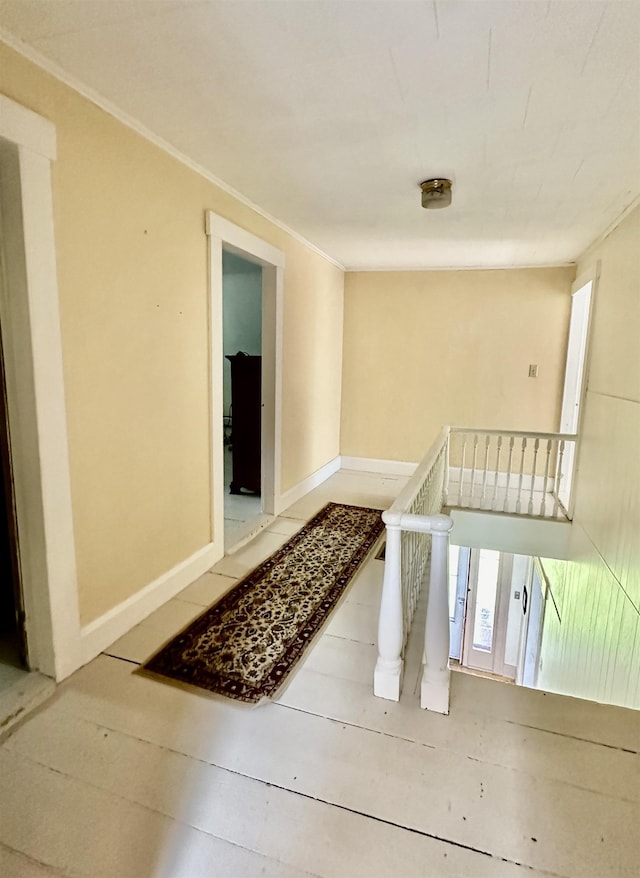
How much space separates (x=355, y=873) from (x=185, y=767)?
0.60 metres

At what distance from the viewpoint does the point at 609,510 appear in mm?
2805

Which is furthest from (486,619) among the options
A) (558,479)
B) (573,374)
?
(573,374)

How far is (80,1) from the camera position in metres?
1.31

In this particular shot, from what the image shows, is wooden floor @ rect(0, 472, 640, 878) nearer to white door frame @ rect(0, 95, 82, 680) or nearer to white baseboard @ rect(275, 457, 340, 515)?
white door frame @ rect(0, 95, 82, 680)

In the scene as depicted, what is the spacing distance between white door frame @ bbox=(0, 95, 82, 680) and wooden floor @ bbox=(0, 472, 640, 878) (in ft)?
0.91

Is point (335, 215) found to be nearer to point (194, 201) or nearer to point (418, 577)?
point (194, 201)

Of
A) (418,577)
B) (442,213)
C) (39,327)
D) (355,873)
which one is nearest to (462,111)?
(442,213)

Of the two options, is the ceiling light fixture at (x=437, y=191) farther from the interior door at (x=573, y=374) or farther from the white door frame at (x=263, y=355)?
the interior door at (x=573, y=374)

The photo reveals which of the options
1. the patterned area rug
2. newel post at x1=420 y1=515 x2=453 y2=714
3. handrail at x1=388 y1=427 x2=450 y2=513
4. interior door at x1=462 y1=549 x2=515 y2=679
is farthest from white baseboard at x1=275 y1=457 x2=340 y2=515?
interior door at x1=462 y1=549 x2=515 y2=679

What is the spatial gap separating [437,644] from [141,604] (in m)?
1.44

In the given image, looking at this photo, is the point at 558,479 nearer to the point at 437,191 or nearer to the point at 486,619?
the point at 437,191

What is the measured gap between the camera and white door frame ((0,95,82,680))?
160 cm

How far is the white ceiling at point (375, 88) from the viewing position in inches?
53.0

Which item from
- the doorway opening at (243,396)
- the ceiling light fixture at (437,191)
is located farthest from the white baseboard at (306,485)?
the ceiling light fixture at (437,191)
